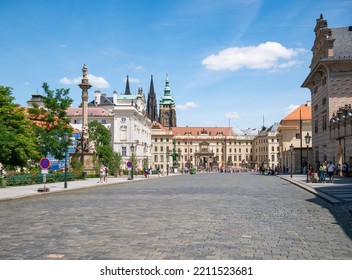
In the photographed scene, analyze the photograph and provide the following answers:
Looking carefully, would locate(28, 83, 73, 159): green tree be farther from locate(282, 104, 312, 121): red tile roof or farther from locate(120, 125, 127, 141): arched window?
locate(282, 104, 312, 121): red tile roof

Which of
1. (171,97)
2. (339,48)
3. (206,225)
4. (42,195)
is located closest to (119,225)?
(206,225)

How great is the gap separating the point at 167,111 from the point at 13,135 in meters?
151

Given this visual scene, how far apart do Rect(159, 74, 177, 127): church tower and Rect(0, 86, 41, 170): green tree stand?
14481 centimetres

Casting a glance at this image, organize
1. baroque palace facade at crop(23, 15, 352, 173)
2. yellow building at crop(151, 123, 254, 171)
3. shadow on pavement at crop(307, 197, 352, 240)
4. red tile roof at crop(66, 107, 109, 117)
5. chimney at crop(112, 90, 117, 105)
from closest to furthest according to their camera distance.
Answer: shadow on pavement at crop(307, 197, 352, 240)
baroque palace facade at crop(23, 15, 352, 173)
red tile roof at crop(66, 107, 109, 117)
chimney at crop(112, 90, 117, 105)
yellow building at crop(151, 123, 254, 171)

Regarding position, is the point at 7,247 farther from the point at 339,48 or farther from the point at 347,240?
the point at 339,48

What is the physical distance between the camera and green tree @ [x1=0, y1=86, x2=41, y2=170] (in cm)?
3725

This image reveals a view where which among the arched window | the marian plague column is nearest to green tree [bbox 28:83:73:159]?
the marian plague column

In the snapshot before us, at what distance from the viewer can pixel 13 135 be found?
38.9 m

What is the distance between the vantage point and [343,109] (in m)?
47.2

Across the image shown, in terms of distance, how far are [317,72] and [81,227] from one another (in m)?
52.6

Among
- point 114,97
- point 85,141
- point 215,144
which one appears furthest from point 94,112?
point 215,144

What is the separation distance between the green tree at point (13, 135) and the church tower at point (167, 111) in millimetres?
144807

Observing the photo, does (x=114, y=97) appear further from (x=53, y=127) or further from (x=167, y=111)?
(x=167, y=111)

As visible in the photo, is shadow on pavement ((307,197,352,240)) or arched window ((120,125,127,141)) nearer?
shadow on pavement ((307,197,352,240))
